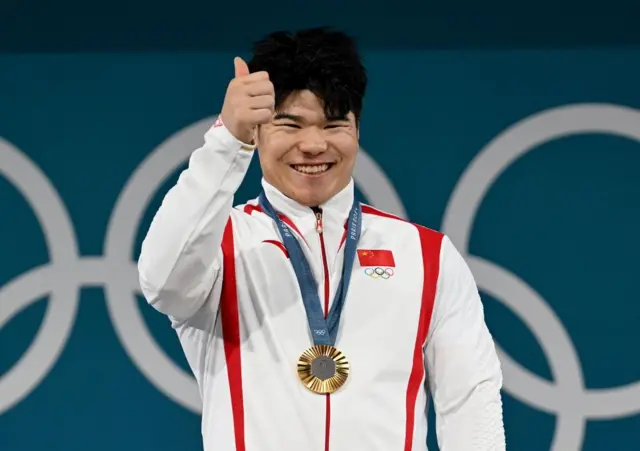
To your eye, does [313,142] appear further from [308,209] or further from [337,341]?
[337,341]

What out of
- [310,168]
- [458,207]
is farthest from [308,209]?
[458,207]

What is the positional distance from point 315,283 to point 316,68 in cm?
35

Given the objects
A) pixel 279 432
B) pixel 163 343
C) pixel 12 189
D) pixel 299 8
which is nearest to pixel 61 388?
pixel 163 343

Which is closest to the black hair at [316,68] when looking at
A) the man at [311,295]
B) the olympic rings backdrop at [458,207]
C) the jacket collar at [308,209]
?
the man at [311,295]

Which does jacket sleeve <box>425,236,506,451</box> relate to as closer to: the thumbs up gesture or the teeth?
the teeth

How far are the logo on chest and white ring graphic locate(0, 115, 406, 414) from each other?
102 cm

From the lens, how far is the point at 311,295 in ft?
5.81

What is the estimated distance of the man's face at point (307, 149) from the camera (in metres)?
1.81

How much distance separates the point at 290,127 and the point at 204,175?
0.87 feet

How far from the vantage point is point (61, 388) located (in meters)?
2.92

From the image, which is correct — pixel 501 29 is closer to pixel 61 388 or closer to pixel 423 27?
pixel 423 27

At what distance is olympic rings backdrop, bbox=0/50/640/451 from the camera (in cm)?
286

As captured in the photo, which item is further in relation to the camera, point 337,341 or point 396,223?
point 396,223

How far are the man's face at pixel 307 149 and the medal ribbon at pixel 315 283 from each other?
62mm
